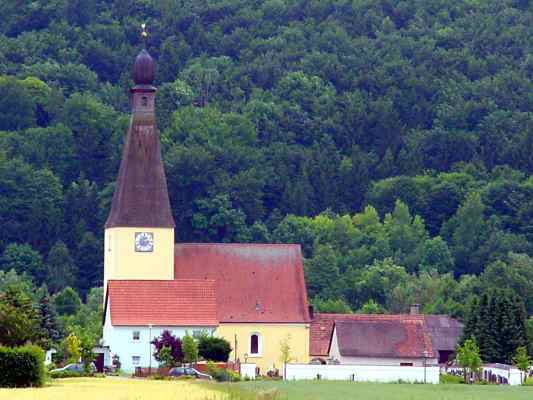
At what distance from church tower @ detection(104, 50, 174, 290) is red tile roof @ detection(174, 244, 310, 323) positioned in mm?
1570

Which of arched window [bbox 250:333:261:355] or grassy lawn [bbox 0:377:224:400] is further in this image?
arched window [bbox 250:333:261:355]

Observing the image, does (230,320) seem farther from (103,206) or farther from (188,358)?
(103,206)

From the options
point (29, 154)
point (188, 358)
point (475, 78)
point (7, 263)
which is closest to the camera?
point (188, 358)

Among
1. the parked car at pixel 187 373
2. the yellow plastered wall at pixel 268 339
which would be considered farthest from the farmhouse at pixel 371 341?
the parked car at pixel 187 373

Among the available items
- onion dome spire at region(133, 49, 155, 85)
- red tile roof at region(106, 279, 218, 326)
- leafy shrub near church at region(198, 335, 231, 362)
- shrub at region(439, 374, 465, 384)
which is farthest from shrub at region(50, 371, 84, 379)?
onion dome spire at region(133, 49, 155, 85)

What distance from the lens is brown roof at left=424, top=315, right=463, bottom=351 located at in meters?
118

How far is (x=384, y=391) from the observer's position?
79.1m

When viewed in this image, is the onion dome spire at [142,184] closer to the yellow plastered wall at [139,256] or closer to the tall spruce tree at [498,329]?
the yellow plastered wall at [139,256]

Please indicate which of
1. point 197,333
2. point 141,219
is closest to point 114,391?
point 197,333

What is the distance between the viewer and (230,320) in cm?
10556

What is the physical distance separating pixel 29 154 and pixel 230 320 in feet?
212

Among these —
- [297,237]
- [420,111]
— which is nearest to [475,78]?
[420,111]

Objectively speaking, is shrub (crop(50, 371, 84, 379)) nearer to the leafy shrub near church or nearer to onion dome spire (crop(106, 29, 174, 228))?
the leafy shrub near church

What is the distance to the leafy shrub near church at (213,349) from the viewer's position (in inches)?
3925
